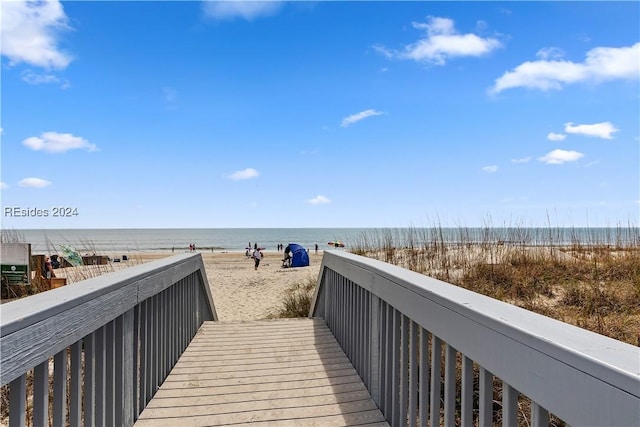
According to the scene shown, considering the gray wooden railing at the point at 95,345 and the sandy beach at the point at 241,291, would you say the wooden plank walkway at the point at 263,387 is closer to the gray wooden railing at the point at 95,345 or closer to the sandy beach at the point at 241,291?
the gray wooden railing at the point at 95,345

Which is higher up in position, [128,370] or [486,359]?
[486,359]

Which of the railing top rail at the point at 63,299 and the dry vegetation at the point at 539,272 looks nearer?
the railing top rail at the point at 63,299

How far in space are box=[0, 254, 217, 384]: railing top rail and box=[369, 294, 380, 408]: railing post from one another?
1384mm

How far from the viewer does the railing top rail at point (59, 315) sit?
1013 millimetres

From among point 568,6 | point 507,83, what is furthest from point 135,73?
point 568,6

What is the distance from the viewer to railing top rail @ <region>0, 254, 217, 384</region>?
3.32 ft

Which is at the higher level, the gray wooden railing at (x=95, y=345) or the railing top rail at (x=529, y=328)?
the railing top rail at (x=529, y=328)

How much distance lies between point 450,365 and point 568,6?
6565mm

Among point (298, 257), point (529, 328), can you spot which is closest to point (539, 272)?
point (529, 328)

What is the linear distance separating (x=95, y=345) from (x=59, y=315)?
512mm

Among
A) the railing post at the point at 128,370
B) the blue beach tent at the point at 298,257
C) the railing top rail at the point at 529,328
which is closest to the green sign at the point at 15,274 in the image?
the railing post at the point at 128,370

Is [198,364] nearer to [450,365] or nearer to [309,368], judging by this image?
[309,368]

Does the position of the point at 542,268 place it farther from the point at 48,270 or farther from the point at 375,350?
the point at 48,270

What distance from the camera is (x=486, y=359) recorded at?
3.76 ft
